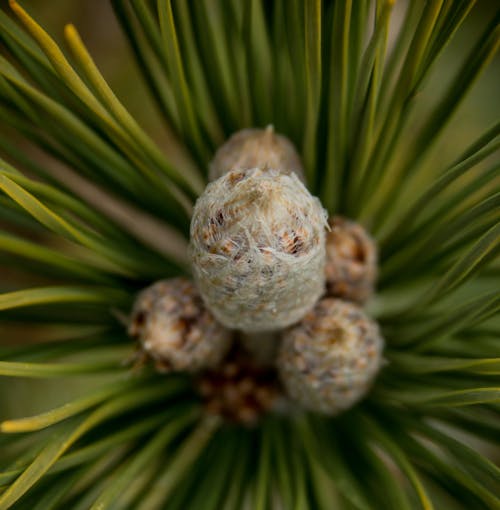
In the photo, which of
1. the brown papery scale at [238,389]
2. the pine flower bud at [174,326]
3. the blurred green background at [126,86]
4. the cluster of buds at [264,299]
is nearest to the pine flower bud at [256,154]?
the cluster of buds at [264,299]

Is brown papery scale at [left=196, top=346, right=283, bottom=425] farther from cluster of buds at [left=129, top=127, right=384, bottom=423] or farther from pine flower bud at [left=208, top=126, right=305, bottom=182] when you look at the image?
pine flower bud at [left=208, top=126, right=305, bottom=182]

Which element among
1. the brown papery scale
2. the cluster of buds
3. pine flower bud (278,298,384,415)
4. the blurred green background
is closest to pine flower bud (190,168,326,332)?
the cluster of buds

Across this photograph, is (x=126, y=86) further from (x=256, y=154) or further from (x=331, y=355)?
(x=331, y=355)

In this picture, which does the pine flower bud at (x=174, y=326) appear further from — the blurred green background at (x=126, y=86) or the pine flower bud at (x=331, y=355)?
the blurred green background at (x=126, y=86)

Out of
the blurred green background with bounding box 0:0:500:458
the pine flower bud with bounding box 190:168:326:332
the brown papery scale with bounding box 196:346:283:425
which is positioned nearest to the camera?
the pine flower bud with bounding box 190:168:326:332

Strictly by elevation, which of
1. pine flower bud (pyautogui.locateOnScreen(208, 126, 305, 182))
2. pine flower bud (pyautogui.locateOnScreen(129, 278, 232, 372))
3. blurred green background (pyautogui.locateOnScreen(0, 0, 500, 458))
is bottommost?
pine flower bud (pyautogui.locateOnScreen(129, 278, 232, 372))

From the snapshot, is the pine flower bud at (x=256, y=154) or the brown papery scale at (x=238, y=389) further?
the brown papery scale at (x=238, y=389)

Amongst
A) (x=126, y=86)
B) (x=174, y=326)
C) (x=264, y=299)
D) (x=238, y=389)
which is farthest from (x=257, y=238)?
(x=126, y=86)
